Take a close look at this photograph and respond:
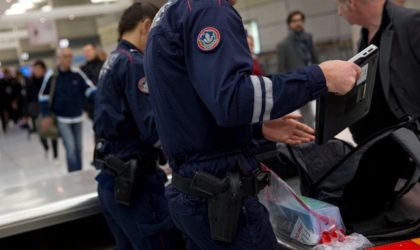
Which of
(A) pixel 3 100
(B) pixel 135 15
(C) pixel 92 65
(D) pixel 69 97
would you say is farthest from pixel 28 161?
(B) pixel 135 15

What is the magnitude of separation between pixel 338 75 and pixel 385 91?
0.89m

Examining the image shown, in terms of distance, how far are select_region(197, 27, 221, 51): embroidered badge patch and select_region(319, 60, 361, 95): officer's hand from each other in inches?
11.1

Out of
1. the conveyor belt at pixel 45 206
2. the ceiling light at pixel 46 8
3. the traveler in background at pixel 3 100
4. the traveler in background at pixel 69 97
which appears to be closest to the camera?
the conveyor belt at pixel 45 206

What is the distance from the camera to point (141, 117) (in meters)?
1.98

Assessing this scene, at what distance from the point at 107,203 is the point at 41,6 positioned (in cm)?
1560

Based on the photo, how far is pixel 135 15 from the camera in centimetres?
211

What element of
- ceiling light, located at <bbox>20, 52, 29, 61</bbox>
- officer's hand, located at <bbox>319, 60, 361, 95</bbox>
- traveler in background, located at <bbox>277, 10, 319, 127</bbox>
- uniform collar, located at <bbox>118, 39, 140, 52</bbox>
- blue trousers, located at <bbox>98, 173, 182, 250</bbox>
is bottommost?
ceiling light, located at <bbox>20, 52, 29, 61</bbox>

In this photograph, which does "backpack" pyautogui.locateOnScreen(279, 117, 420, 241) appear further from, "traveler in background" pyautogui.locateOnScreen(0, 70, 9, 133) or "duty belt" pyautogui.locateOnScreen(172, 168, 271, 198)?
"traveler in background" pyautogui.locateOnScreen(0, 70, 9, 133)

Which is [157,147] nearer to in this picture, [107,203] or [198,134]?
[107,203]

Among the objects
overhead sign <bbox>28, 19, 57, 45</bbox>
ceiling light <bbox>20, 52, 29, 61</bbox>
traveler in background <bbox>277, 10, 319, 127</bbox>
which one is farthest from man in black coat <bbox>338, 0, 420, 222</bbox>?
ceiling light <bbox>20, 52, 29, 61</bbox>

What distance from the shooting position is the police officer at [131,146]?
203 cm

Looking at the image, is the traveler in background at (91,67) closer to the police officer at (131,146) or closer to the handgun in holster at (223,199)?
the police officer at (131,146)

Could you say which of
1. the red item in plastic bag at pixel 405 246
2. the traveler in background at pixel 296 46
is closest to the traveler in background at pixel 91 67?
the traveler in background at pixel 296 46

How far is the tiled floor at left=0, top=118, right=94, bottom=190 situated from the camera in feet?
23.3
